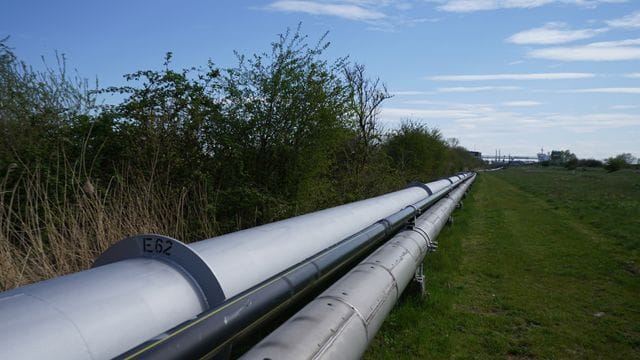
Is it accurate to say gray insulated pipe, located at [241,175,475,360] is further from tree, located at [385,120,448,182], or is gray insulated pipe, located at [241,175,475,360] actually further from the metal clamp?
tree, located at [385,120,448,182]

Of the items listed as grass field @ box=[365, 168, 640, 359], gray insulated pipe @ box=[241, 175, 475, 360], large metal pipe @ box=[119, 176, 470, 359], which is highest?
large metal pipe @ box=[119, 176, 470, 359]

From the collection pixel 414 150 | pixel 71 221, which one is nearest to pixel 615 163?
pixel 414 150

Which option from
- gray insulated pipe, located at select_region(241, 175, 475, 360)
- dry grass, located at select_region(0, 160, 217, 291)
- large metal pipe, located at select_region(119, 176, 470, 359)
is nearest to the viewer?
large metal pipe, located at select_region(119, 176, 470, 359)

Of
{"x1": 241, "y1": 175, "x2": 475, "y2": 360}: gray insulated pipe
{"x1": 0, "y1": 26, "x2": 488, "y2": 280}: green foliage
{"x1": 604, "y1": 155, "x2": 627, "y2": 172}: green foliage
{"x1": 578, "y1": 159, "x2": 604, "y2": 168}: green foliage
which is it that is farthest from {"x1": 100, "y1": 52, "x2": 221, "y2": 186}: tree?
{"x1": 578, "y1": 159, "x2": 604, "y2": 168}: green foliage

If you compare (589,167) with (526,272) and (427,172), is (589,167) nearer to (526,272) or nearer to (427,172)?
(427,172)

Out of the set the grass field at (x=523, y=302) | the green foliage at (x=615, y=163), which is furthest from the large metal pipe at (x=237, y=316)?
the green foliage at (x=615, y=163)

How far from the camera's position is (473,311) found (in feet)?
19.3

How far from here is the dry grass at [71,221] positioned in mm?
3766

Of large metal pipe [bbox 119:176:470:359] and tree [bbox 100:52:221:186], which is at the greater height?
tree [bbox 100:52:221:186]

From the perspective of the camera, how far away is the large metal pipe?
1700 millimetres

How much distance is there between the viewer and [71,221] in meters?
4.30

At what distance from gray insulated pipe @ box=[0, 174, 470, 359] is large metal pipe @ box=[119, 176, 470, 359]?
13cm

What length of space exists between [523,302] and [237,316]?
5.17m

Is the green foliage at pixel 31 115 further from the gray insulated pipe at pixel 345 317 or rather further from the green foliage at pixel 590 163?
the green foliage at pixel 590 163
